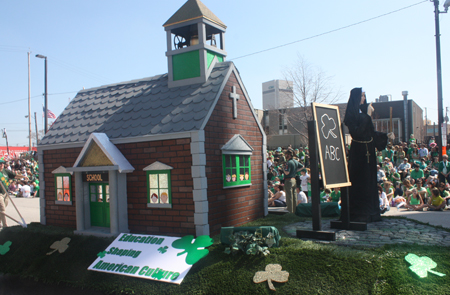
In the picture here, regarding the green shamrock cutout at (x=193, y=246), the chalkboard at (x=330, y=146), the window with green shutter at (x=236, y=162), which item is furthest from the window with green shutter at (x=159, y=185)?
the chalkboard at (x=330, y=146)

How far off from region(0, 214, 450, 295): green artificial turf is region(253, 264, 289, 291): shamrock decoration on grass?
0.23 feet

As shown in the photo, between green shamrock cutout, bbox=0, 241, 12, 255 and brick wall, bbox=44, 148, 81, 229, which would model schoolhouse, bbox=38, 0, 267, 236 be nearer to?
brick wall, bbox=44, 148, 81, 229

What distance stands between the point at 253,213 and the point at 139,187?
11.2 feet

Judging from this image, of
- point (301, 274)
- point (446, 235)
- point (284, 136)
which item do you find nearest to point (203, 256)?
point (301, 274)

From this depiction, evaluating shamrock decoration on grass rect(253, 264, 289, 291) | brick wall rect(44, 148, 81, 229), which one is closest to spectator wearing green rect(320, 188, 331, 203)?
shamrock decoration on grass rect(253, 264, 289, 291)

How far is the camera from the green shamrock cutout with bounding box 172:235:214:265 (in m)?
6.95

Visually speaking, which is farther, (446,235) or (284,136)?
(284,136)

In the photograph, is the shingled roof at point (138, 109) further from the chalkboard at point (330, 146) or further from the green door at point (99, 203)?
the chalkboard at point (330, 146)

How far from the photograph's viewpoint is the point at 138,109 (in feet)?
32.8

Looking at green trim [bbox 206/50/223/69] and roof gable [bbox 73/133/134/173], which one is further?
green trim [bbox 206/50/223/69]

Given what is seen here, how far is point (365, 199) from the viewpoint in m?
8.85

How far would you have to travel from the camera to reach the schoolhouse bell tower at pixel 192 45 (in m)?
9.95

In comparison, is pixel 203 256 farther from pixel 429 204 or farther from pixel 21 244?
pixel 429 204

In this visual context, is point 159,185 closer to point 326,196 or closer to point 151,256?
point 151,256
